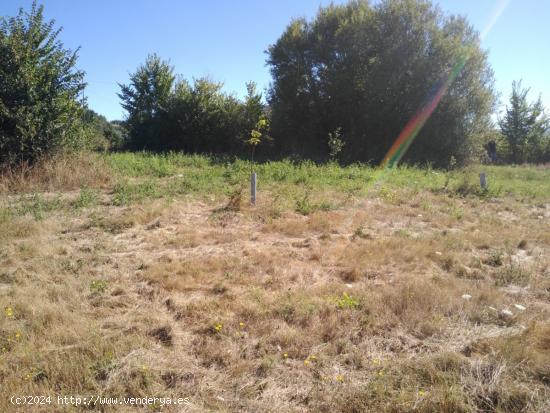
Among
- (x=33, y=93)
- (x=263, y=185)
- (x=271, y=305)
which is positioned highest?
(x=33, y=93)

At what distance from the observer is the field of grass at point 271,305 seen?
2.56 m

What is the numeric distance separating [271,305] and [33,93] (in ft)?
29.6

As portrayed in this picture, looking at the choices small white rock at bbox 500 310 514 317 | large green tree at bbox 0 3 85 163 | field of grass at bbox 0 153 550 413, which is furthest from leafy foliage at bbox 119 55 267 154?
small white rock at bbox 500 310 514 317

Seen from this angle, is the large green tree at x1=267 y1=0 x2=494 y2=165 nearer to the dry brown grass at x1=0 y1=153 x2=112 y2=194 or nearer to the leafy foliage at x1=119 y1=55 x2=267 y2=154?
the leafy foliage at x1=119 y1=55 x2=267 y2=154

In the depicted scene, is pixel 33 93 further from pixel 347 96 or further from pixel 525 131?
pixel 525 131

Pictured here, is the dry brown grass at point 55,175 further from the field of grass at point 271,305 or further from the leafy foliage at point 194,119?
the leafy foliage at point 194,119

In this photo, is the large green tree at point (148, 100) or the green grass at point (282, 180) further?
the large green tree at point (148, 100)

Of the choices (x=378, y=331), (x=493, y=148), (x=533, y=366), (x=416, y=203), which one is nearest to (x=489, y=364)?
(x=533, y=366)

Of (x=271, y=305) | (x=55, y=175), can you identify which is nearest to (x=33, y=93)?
(x=55, y=175)

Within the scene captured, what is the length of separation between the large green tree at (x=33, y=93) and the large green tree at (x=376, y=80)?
10.5 metres

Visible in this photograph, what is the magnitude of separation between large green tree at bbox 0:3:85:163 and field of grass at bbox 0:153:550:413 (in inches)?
67.6

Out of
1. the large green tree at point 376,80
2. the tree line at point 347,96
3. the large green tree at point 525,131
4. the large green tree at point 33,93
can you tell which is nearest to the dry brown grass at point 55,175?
the large green tree at point 33,93

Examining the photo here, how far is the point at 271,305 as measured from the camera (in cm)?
366

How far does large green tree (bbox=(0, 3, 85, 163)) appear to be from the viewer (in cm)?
888
